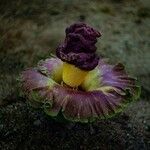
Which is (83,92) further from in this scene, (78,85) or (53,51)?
(53,51)

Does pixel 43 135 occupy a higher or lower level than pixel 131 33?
lower

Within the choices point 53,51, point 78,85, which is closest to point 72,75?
point 78,85

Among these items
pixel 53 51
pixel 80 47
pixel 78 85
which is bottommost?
pixel 53 51

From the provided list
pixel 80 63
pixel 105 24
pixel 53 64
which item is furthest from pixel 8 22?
pixel 80 63

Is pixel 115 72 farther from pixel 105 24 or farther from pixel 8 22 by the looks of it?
pixel 8 22

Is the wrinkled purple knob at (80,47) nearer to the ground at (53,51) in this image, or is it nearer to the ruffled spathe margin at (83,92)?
the ruffled spathe margin at (83,92)

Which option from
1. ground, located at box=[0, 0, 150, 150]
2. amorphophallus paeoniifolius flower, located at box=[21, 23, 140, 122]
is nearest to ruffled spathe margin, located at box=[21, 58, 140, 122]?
Result: amorphophallus paeoniifolius flower, located at box=[21, 23, 140, 122]
